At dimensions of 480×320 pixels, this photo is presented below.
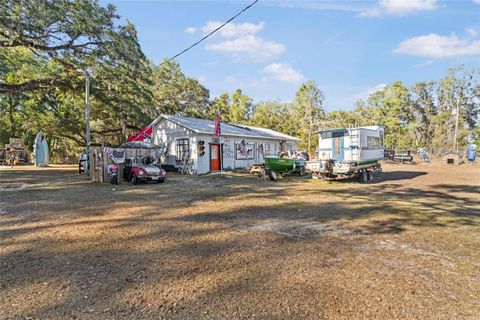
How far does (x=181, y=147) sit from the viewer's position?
19234 millimetres

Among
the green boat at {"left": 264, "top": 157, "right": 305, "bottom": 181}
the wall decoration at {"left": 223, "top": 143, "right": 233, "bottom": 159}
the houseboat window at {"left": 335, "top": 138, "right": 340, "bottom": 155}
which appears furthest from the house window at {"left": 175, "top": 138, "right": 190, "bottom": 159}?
the houseboat window at {"left": 335, "top": 138, "right": 340, "bottom": 155}

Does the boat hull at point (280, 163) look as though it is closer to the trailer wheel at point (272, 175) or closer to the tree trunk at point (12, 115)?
the trailer wheel at point (272, 175)

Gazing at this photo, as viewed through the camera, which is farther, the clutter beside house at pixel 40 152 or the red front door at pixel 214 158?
the clutter beside house at pixel 40 152

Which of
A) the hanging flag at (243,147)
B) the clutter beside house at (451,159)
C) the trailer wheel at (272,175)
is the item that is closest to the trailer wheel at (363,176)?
the trailer wheel at (272,175)

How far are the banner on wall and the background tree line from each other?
7.88 metres

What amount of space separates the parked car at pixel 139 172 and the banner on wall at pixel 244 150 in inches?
335

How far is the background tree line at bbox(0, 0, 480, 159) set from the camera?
50.4 feet

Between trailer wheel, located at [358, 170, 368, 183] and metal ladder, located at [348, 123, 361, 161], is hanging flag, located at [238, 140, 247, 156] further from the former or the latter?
trailer wheel, located at [358, 170, 368, 183]

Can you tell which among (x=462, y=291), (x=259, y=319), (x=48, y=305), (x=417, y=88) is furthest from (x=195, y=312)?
(x=417, y=88)

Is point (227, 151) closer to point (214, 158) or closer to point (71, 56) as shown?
point (214, 158)

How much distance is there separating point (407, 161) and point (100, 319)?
109ft

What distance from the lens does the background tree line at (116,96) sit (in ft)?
50.4

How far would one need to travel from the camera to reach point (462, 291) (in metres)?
3.32

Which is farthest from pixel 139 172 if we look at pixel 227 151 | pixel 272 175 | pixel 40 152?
pixel 40 152
